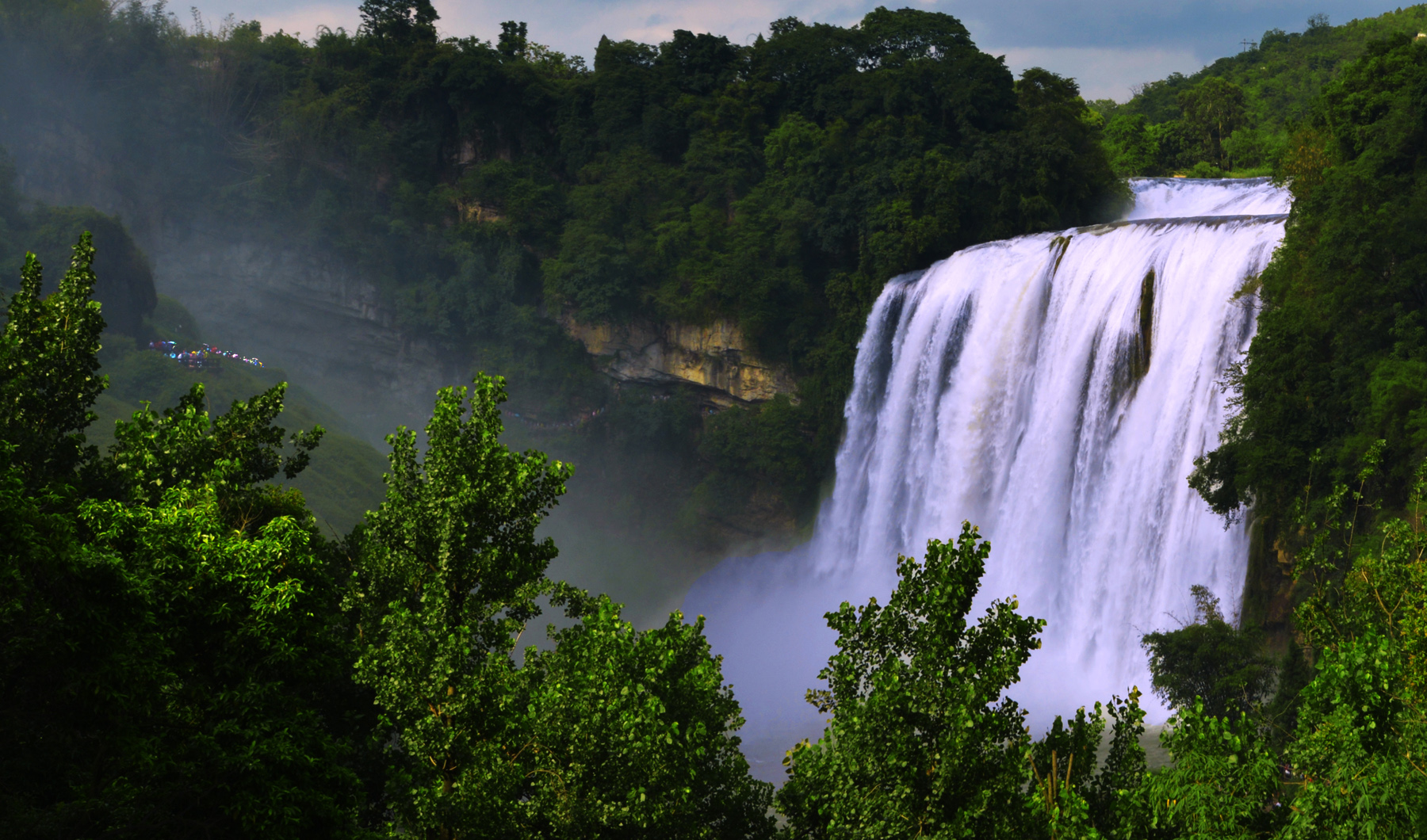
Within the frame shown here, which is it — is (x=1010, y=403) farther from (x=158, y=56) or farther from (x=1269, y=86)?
(x=158, y=56)

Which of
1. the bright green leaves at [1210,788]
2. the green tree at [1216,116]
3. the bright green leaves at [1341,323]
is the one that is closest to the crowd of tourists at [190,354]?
the bright green leaves at [1341,323]

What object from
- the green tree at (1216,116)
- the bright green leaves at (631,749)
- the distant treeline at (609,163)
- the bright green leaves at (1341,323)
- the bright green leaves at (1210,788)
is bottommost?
the bright green leaves at (631,749)

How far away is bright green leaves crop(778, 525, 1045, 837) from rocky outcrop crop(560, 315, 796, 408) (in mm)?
33503

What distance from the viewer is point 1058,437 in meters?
27.5

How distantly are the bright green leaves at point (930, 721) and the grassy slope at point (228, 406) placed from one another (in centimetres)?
3125

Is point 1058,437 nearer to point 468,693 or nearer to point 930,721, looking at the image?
point 930,721

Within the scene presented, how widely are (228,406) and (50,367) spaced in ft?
102

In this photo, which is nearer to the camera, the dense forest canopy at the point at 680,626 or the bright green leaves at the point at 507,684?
the dense forest canopy at the point at 680,626

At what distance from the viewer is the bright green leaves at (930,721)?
8.89m

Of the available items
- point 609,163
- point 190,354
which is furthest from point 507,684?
point 609,163

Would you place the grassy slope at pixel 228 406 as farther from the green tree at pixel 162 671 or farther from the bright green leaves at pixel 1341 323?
the bright green leaves at pixel 1341 323

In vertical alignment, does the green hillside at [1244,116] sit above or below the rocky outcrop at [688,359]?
above

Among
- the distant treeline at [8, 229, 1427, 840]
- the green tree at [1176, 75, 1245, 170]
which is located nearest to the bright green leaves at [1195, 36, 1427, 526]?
the distant treeline at [8, 229, 1427, 840]

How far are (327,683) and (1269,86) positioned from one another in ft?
175
